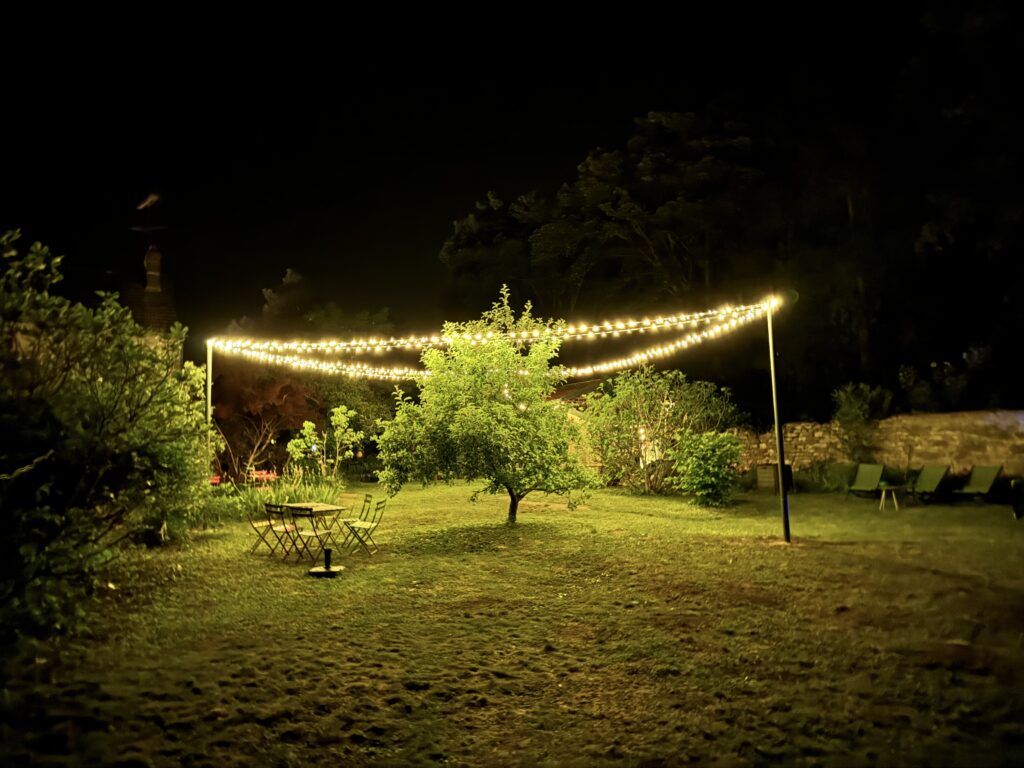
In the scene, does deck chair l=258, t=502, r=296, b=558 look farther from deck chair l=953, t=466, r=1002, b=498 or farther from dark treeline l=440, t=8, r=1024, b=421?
dark treeline l=440, t=8, r=1024, b=421

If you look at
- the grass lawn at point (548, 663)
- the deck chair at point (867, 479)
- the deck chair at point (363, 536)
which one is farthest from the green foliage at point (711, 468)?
the deck chair at point (363, 536)

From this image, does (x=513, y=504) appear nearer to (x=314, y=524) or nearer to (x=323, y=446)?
(x=314, y=524)

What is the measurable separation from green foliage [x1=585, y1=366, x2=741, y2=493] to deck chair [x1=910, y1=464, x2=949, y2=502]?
12.1 feet

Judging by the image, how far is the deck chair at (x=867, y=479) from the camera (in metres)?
11.5

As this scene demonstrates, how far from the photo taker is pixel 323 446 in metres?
15.4

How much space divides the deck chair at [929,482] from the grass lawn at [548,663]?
138 inches

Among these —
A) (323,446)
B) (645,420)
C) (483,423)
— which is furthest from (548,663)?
(323,446)

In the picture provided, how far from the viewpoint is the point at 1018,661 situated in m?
4.16

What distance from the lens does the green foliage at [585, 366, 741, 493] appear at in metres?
14.1

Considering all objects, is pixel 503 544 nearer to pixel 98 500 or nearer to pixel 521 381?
pixel 521 381

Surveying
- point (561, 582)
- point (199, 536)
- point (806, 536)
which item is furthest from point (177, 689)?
point (806, 536)

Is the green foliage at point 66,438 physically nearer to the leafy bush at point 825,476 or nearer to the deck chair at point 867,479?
the deck chair at point 867,479

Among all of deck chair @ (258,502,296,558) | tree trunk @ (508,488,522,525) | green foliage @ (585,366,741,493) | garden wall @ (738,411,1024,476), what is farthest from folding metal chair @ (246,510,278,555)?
garden wall @ (738,411,1024,476)

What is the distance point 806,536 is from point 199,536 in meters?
7.63
